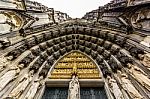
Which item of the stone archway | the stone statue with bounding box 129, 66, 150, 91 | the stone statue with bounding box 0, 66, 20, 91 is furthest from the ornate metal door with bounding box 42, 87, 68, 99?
the stone statue with bounding box 129, 66, 150, 91

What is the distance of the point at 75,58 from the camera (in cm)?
1014

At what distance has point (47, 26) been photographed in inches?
419

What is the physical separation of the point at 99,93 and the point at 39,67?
8.98 feet

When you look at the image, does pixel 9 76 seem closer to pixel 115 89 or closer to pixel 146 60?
pixel 115 89

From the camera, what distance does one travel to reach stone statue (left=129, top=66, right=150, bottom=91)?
4.99 m

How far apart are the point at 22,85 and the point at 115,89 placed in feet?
9.91

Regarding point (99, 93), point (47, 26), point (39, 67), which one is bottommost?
point (99, 93)

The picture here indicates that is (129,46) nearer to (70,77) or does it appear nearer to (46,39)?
(70,77)

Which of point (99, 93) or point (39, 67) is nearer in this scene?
point (99, 93)

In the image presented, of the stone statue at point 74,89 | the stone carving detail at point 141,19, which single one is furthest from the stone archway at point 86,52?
the stone statue at point 74,89

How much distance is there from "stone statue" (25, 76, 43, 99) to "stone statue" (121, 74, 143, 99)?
2.92 m

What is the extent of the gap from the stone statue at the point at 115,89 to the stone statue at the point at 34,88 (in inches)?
102

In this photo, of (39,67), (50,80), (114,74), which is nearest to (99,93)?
(114,74)

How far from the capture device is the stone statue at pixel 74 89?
20.7 feet
